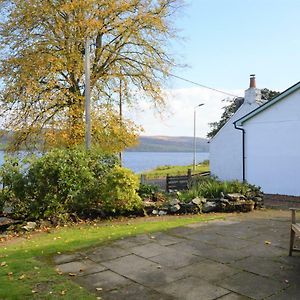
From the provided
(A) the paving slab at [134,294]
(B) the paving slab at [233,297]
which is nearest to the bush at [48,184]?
(A) the paving slab at [134,294]

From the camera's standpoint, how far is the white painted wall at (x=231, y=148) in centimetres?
2441

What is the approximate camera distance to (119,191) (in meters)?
9.80

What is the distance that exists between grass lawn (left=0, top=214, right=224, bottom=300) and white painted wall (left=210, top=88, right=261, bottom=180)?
1505 centimetres

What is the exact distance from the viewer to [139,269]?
524 centimetres

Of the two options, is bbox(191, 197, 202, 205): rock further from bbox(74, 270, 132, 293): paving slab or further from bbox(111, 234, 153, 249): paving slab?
bbox(74, 270, 132, 293): paving slab

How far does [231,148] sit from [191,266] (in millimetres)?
20373

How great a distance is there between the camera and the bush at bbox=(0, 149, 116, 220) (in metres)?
9.18

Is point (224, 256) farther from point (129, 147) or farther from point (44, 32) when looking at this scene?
point (44, 32)

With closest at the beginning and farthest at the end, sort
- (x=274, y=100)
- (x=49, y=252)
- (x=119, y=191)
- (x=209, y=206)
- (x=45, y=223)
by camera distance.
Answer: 1. (x=49, y=252)
2. (x=45, y=223)
3. (x=119, y=191)
4. (x=209, y=206)
5. (x=274, y=100)

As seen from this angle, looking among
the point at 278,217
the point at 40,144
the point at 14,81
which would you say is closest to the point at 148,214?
the point at 278,217

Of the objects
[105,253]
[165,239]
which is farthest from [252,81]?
[105,253]

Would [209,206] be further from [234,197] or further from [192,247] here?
[192,247]

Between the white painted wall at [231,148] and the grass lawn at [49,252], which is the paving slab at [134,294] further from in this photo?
the white painted wall at [231,148]

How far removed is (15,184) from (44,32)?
845 centimetres
